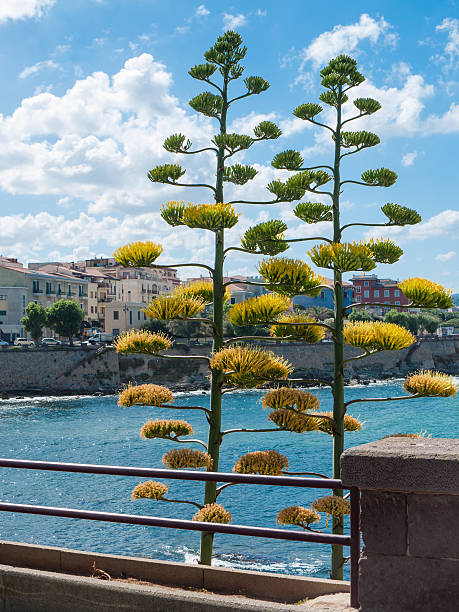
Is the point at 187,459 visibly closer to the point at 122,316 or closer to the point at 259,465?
the point at 259,465

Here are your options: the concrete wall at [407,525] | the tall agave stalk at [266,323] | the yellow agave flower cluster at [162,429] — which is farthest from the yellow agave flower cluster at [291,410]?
the concrete wall at [407,525]

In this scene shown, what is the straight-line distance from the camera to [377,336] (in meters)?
9.54

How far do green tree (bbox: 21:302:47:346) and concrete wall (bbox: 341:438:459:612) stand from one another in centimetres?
6887

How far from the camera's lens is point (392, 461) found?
2855 millimetres

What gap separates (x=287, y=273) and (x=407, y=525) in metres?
6.62

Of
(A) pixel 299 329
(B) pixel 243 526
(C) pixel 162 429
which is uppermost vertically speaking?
(A) pixel 299 329

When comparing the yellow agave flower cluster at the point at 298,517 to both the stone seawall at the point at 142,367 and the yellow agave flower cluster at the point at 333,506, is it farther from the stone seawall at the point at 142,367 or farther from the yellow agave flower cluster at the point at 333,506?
the stone seawall at the point at 142,367

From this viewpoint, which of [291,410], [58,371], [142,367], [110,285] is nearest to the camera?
[291,410]

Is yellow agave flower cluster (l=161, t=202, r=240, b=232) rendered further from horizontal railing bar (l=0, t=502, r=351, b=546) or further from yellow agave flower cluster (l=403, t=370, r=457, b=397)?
horizontal railing bar (l=0, t=502, r=351, b=546)

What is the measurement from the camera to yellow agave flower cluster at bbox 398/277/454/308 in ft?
30.5

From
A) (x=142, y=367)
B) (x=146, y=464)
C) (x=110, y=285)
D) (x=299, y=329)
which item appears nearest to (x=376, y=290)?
(x=110, y=285)

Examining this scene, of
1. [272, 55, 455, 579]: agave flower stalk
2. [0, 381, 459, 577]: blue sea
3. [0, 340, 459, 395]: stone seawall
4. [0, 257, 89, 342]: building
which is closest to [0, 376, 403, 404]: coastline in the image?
[0, 340, 459, 395]: stone seawall

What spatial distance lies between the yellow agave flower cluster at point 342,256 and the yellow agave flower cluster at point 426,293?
0.65 metres

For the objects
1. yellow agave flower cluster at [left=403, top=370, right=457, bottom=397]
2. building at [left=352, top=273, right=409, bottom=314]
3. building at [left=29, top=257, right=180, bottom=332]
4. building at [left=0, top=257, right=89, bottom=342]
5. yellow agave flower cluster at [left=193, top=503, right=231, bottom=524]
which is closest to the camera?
yellow agave flower cluster at [left=193, top=503, right=231, bottom=524]
